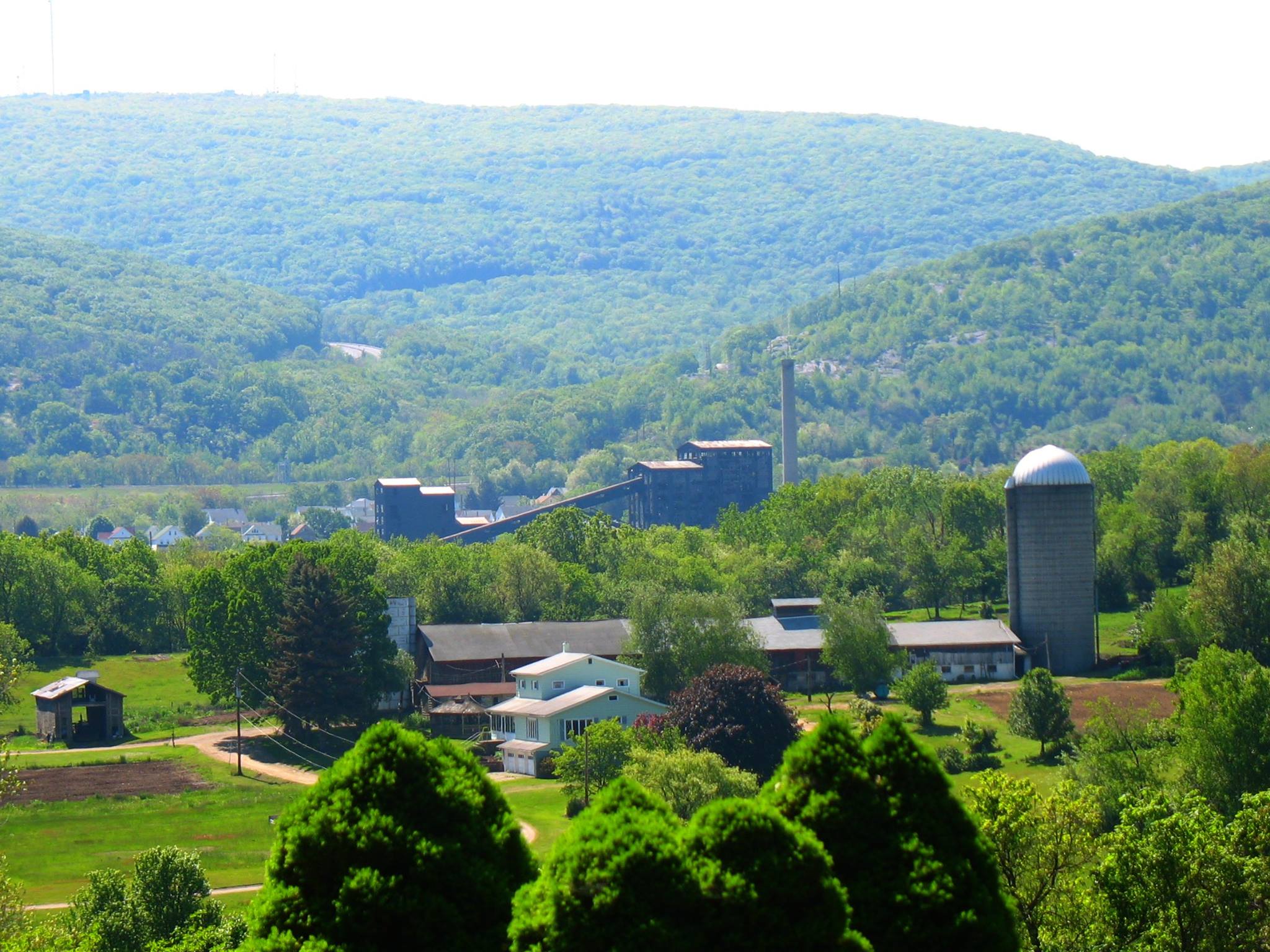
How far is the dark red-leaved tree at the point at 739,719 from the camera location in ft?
210

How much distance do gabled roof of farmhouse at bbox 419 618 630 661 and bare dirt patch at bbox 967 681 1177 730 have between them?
17719 mm

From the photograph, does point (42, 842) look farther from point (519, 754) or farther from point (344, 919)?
point (344, 919)

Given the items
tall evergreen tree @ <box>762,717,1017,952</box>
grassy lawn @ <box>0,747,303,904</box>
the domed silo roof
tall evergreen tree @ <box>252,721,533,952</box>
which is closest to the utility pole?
grassy lawn @ <box>0,747,303,904</box>

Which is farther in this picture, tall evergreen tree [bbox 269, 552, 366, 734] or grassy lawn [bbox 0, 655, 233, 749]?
grassy lawn [bbox 0, 655, 233, 749]

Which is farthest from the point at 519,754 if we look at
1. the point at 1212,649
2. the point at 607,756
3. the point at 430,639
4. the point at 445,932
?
the point at 445,932

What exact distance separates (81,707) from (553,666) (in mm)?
18971

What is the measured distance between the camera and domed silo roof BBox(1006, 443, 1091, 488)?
88.2 m

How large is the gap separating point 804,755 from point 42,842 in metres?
40.1

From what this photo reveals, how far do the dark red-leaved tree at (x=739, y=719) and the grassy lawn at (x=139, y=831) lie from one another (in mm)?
13821

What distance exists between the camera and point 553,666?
257 ft

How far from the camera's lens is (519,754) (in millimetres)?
70438

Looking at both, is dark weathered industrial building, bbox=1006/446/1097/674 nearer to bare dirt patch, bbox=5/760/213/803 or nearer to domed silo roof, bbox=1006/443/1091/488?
domed silo roof, bbox=1006/443/1091/488

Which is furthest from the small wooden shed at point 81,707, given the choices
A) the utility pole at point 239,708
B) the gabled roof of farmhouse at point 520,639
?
the gabled roof of farmhouse at point 520,639

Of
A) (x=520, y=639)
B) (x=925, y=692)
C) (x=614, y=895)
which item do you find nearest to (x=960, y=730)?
(x=925, y=692)
